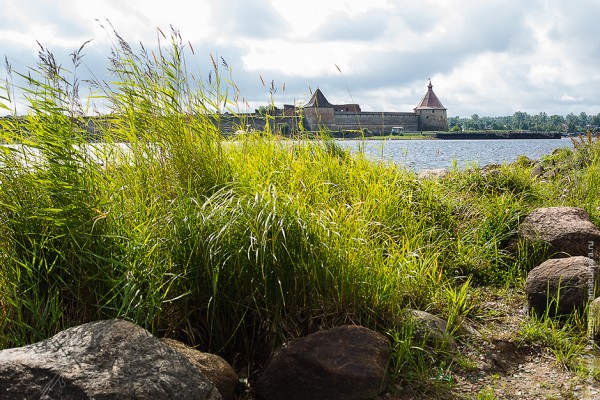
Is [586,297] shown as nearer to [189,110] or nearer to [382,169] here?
[382,169]

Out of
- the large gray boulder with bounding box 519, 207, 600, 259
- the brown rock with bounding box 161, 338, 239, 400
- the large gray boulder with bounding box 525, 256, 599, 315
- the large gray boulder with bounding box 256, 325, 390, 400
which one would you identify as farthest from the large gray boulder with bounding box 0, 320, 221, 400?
the large gray boulder with bounding box 519, 207, 600, 259

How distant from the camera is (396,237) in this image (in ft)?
14.7

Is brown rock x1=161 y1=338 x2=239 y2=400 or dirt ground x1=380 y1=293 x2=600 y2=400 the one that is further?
dirt ground x1=380 y1=293 x2=600 y2=400

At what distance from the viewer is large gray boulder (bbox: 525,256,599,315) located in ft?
12.3

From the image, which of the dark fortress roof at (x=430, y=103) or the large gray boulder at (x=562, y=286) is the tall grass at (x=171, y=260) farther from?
the dark fortress roof at (x=430, y=103)

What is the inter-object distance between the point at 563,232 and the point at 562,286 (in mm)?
898

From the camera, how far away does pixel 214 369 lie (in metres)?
2.60

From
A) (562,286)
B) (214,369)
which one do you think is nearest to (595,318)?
(562,286)

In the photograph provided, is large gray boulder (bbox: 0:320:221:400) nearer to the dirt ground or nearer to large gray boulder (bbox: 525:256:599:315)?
the dirt ground

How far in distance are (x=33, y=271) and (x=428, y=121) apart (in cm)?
7801

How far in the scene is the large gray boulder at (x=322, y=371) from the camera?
276cm

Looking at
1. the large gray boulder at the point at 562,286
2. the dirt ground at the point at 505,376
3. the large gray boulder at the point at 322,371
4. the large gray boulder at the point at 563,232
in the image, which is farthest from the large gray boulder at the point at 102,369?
the large gray boulder at the point at 563,232

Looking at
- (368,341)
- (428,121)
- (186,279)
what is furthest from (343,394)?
(428,121)

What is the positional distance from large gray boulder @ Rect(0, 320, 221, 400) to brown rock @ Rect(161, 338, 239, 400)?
234 millimetres
